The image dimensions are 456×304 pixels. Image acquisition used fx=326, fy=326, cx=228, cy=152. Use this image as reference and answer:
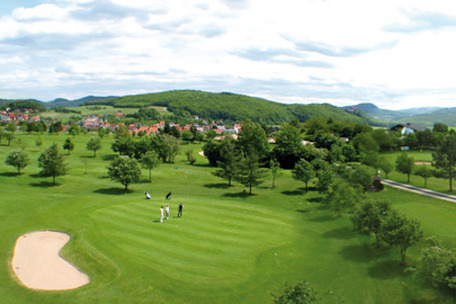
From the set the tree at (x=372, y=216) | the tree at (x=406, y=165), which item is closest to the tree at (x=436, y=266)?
the tree at (x=372, y=216)

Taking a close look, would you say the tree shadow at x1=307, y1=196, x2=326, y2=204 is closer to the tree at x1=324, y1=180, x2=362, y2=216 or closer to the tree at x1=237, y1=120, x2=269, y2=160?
the tree at x1=324, y1=180, x2=362, y2=216

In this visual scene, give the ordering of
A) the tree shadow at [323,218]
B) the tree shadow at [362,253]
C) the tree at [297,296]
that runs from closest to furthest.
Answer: the tree at [297,296] → the tree shadow at [362,253] → the tree shadow at [323,218]

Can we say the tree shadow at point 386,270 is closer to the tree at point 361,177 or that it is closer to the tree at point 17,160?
the tree at point 361,177

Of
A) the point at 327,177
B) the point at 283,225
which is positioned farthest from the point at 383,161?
the point at 283,225

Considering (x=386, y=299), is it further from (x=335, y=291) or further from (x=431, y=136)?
(x=431, y=136)

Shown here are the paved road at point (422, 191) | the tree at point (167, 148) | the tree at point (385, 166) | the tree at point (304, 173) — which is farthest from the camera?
the tree at point (167, 148)

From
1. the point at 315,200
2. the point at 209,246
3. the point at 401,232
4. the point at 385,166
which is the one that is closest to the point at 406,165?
the point at 385,166

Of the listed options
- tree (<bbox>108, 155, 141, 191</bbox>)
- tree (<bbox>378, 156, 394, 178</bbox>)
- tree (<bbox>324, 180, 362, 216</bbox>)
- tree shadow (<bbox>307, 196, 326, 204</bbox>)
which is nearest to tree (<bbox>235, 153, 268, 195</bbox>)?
tree shadow (<bbox>307, 196, 326, 204</bbox>)
